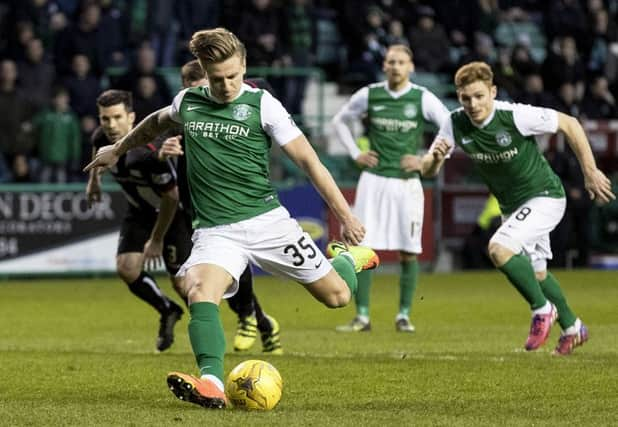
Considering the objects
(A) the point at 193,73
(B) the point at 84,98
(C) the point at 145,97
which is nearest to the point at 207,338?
(A) the point at 193,73

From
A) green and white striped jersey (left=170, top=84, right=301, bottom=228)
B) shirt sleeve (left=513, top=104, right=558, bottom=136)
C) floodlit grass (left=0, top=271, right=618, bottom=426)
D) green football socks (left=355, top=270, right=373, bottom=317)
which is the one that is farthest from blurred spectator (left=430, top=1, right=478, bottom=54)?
green and white striped jersey (left=170, top=84, right=301, bottom=228)

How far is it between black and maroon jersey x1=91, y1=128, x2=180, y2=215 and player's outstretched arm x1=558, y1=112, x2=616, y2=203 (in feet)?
9.35

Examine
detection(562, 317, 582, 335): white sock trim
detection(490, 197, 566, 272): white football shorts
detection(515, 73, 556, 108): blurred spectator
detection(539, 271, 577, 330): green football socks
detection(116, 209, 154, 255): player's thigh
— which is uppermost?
detection(490, 197, 566, 272): white football shorts

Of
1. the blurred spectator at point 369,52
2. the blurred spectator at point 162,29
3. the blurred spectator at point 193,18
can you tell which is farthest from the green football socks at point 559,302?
the blurred spectator at point 369,52

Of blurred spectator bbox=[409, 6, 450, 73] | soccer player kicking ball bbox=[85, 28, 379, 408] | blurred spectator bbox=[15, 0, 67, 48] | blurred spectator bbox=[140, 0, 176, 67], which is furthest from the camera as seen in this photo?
blurred spectator bbox=[409, 6, 450, 73]

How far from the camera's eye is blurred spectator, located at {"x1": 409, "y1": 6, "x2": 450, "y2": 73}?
26203 mm

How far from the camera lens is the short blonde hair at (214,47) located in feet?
26.3

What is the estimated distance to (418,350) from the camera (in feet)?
39.5

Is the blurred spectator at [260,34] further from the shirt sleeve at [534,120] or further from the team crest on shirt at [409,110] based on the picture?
the shirt sleeve at [534,120]

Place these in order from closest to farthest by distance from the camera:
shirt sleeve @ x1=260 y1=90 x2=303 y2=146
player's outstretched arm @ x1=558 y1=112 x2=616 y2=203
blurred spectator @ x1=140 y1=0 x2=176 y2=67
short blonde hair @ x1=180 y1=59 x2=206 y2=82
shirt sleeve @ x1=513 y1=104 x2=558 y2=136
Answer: shirt sleeve @ x1=260 y1=90 x2=303 y2=146, player's outstretched arm @ x1=558 y1=112 x2=616 y2=203, short blonde hair @ x1=180 y1=59 x2=206 y2=82, shirt sleeve @ x1=513 y1=104 x2=558 y2=136, blurred spectator @ x1=140 y1=0 x2=176 y2=67

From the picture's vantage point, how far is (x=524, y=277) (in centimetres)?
1136

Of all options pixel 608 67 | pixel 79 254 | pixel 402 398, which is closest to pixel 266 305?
pixel 79 254

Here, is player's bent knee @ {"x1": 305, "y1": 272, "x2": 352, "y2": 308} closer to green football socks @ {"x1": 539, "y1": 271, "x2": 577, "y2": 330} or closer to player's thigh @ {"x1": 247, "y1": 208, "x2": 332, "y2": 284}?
player's thigh @ {"x1": 247, "y1": 208, "x2": 332, "y2": 284}

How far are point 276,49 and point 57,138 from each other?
4156mm
